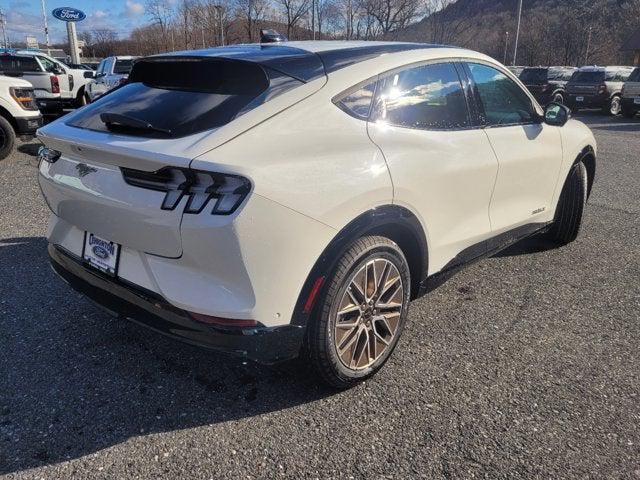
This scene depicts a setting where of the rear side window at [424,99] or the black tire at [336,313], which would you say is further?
the rear side window at [424,99]

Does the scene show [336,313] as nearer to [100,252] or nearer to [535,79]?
[100,252]

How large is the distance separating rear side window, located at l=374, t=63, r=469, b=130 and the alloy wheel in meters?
0.78

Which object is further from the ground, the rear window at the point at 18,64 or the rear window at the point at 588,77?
the rear window at the point at 18,64

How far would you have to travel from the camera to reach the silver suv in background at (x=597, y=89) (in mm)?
21344

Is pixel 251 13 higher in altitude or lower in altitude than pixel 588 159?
higher

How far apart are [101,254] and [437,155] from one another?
1835mm

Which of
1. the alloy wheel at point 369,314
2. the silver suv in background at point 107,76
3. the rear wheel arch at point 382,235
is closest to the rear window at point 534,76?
the silver suv in background at point 107,76

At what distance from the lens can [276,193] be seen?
2.18m

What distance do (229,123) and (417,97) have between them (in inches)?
47.3

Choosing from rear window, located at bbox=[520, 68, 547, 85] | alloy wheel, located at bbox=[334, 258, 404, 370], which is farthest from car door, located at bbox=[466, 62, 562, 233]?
rear window, located at bbox=[520, 68, 547, 85]

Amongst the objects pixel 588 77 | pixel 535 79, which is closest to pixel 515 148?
pixel 588 77

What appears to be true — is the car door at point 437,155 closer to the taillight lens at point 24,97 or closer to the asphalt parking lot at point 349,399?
the asphalt parking lot at point 349,399

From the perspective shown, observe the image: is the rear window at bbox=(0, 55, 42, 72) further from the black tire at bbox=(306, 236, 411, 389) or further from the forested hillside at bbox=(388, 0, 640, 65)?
the forested hillside at bbox=(388, 0, 640, 65)

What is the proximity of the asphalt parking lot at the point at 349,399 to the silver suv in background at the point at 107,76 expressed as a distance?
43.0 ft
